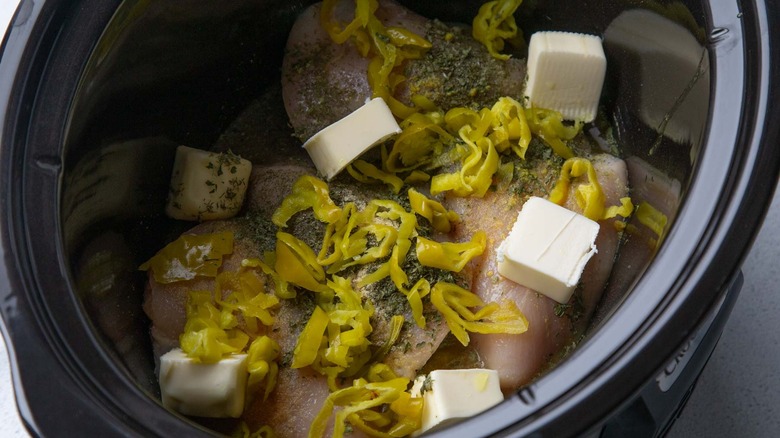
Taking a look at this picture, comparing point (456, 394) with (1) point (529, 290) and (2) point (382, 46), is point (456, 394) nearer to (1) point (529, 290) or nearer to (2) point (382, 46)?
(1) point (529, 290)

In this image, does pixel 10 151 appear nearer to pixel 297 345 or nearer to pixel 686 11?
pixel 297 345

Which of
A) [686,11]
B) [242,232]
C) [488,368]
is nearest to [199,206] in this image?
[242,232]

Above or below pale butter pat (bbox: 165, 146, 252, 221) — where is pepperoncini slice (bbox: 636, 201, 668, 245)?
above

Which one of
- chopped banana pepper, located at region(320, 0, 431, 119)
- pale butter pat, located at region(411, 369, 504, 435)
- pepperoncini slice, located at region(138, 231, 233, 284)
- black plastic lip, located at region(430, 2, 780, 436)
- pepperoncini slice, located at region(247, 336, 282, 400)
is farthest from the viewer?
chopped banana pepper, located at region(320, 0, 431, 119)

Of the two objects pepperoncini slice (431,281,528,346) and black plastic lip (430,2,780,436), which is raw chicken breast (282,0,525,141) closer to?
pepperoncini slice (431,281,528,346)

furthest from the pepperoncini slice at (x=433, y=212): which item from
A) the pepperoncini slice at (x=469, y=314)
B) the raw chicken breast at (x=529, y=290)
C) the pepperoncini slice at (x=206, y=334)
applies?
the pepperoncini slice at (x=206, y=334)

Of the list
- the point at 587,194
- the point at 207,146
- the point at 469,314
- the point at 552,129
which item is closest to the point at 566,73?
the point at 552,129

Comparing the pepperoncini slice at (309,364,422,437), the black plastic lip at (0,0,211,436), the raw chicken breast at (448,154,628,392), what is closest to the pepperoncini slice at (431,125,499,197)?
the raw chicken breast at (448,154,628,392)

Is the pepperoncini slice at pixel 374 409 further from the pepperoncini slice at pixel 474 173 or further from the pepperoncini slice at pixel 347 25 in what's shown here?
the pepperoncini slice at pixel 347 25

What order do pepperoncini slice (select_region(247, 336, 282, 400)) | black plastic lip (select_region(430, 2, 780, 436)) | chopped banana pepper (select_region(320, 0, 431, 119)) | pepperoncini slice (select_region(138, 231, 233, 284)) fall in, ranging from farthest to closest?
chopped banana pepper (select_region(320, 0, 431, 119)) < pepperoncini slice (select_region(138, 231, 233, 284)) < pepperoncini slice (select_region(247, 336, 282, 400)) < black plastic lip (select_region(430, 2, 780, 436))
